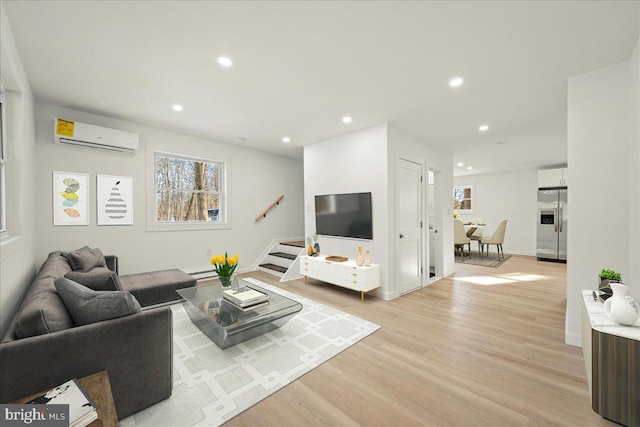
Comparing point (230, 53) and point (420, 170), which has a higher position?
point (230, 53)

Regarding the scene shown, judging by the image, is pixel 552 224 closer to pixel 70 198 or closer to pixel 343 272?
pixel 343 272

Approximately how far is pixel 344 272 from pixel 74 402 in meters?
3.21

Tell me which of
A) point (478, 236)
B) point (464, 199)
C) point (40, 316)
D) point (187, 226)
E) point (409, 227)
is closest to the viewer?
point (40, 316)

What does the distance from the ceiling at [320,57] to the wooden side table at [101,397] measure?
2301 mm

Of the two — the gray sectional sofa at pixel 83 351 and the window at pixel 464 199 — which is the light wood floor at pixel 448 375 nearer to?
the gray sectional sofa at pixel 83 351

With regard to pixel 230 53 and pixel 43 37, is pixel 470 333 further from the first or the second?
pixel 43 37

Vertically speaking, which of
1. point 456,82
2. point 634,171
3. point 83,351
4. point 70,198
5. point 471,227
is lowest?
point 83,351

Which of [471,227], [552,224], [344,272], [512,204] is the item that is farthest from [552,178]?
[344,272]

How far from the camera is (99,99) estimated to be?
321cm

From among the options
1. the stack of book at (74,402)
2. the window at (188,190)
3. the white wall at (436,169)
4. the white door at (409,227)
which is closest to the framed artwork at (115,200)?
the window at (188,190)

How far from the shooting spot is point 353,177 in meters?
4.32

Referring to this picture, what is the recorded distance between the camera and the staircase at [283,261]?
16.4 ft

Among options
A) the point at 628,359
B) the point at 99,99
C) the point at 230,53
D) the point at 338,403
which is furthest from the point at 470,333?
the point at 99,99

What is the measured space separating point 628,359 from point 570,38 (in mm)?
2264
